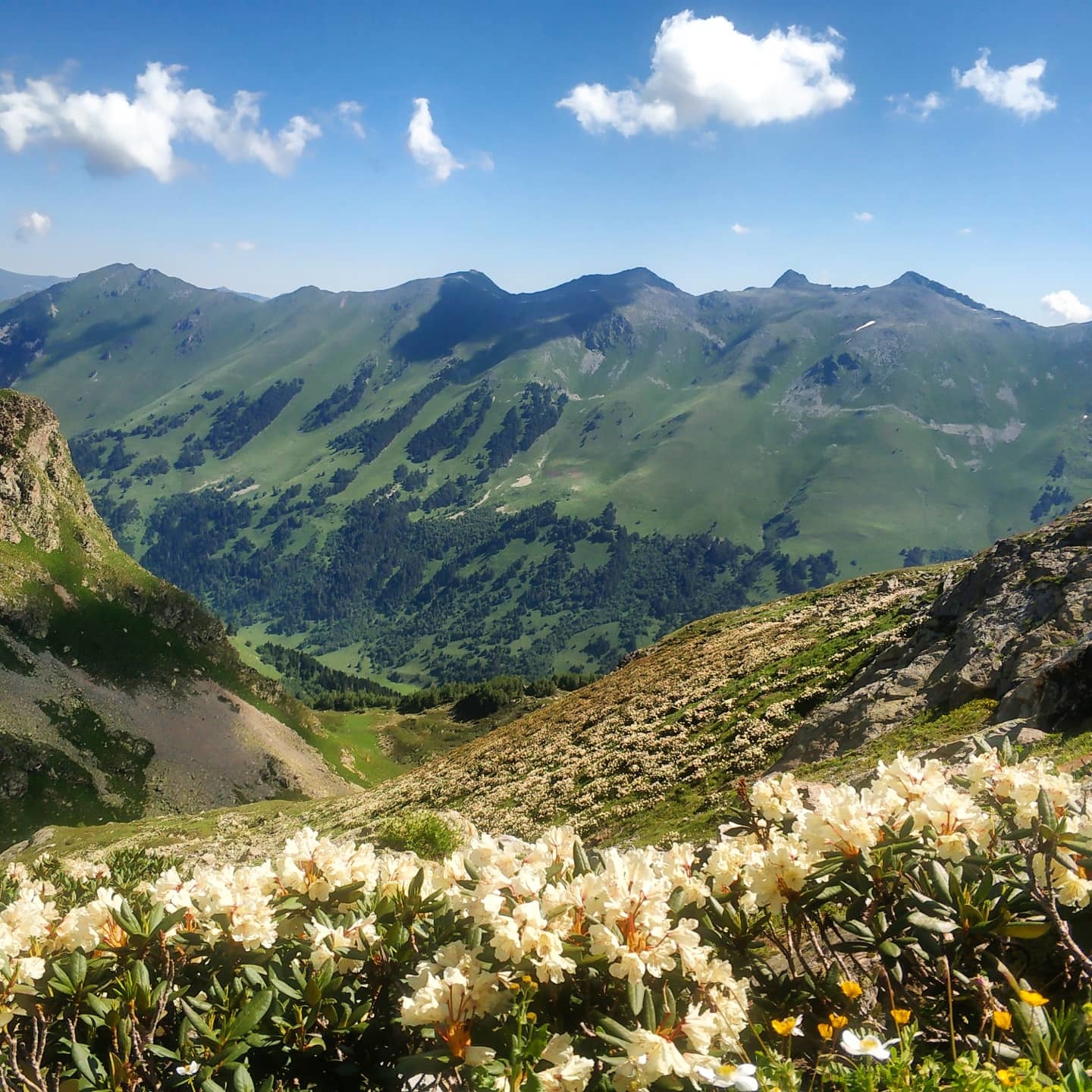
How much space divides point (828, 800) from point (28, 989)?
267 inches

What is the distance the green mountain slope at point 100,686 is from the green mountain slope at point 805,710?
39309mm

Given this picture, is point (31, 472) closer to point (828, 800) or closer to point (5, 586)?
point (5, 586)

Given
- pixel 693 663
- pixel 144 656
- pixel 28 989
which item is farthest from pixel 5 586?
pixel 28 989

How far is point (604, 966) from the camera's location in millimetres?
5359

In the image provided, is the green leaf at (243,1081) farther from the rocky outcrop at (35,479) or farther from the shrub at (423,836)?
the rocky outcrop at (35,479)

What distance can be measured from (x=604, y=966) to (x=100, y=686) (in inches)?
5173

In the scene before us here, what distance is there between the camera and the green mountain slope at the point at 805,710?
24.2 m

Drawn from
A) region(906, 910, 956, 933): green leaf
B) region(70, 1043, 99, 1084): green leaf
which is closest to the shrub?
region(70, 1043, 99, 1084): green leaf

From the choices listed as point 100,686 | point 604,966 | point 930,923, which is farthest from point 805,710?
point 100,686

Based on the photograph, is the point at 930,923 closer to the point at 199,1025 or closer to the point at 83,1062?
the point at 199,1025

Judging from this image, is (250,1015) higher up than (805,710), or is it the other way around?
(250,1015)

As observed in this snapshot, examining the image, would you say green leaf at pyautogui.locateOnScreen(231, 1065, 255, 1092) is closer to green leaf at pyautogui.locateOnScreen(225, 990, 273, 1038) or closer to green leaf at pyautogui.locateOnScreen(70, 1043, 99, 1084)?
green leaf at pyautogui.locateOnScreen(225, 990, 273, 1038)

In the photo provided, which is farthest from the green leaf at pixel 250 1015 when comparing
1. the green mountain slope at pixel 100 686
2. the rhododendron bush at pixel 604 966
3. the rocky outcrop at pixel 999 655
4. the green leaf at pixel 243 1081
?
the green mountain slope at pixel 100 686

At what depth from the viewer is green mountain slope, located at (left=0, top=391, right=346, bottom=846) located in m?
96.9
